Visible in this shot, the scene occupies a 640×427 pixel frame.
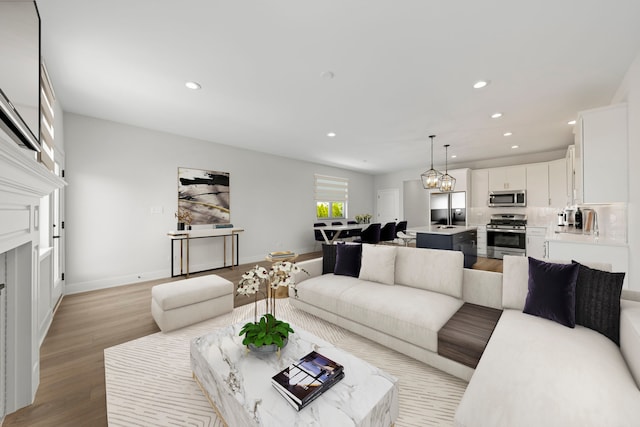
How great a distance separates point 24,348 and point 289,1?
2978 millimetres

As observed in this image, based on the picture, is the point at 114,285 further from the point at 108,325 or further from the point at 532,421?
the point at 532,421

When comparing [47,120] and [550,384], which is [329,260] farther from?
[47,120]

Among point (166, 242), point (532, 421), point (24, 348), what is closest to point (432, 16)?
point (532, 421)

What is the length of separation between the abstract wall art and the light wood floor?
1616 millimetres

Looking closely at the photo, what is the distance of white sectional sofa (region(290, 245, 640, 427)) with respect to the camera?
104cm

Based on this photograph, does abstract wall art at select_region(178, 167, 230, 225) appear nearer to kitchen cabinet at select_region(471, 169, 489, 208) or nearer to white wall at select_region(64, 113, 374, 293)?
white wall at select_region(64, 113, 374, 293)

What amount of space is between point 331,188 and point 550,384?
22.9ft

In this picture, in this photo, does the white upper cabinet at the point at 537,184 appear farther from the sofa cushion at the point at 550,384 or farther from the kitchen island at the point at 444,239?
the sofa cushion at the point at 550,384

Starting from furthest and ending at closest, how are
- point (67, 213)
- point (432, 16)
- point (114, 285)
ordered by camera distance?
point (114, 285), point (67, 213), point (432, 16)

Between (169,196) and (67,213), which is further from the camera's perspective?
(169,196)

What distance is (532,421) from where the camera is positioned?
0.98m

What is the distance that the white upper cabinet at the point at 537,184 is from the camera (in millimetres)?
5734

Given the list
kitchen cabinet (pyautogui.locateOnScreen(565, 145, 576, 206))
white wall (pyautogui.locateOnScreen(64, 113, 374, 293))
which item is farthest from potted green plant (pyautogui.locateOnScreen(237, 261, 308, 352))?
kitchen cabinet (pyautogui.locateOnScreen(565, 145, 576, 206))

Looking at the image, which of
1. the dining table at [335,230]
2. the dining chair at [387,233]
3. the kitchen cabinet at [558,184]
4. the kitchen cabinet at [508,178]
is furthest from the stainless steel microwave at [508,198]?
the dining table at [335,230]
